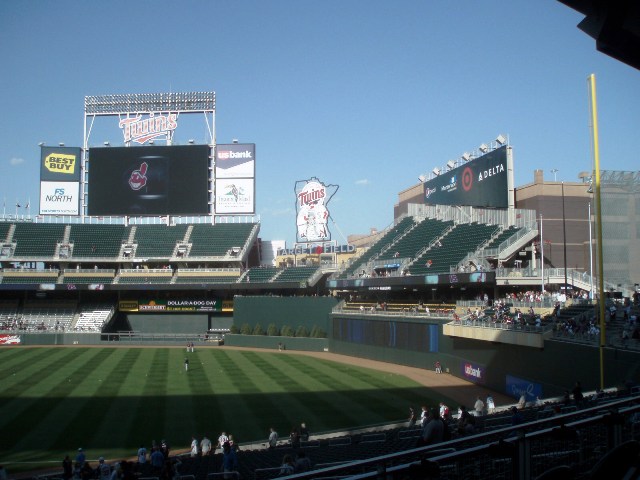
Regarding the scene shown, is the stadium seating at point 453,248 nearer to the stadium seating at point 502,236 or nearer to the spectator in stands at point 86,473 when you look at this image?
the stadium seating at point 502,236

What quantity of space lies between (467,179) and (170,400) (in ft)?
81.3

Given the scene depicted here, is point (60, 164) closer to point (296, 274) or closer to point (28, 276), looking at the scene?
point (28, 276)

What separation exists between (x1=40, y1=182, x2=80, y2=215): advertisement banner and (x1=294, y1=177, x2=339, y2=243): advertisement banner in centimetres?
2120

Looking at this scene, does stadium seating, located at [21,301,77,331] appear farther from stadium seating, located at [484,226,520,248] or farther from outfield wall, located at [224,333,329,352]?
stadium seating, located at [484,226,520,248]

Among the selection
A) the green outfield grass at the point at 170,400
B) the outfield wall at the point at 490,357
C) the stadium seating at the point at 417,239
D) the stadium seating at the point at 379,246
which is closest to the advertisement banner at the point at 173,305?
the stadium seating at the point at 379,246

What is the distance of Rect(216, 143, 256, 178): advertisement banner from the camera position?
5906 cm

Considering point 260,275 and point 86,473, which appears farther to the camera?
point 260,275

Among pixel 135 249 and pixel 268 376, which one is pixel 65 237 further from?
pixel 268 376

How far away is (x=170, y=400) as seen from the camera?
2681 centimetres

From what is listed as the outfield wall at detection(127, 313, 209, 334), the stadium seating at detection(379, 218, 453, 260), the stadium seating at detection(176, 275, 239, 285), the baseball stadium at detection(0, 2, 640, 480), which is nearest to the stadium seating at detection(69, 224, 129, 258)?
the baseball stadium at detection(0, 2, 640, 480)

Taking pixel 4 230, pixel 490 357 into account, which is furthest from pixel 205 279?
pixel 490 357

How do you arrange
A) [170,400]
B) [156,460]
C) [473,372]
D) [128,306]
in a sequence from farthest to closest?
1. [128,306]
2. [473,372]
3. [170,400]
4. [156,460]

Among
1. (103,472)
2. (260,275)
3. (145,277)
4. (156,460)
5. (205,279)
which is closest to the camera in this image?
(103,472)

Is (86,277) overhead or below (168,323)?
overhead
